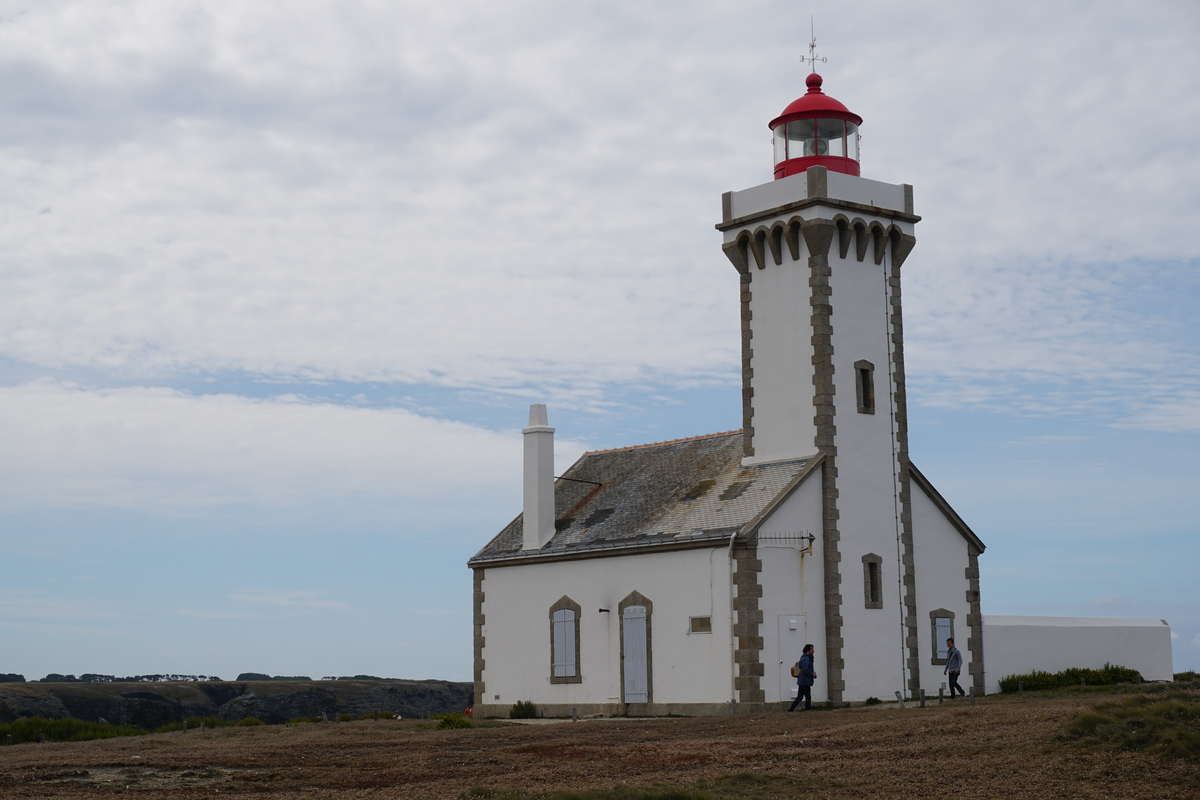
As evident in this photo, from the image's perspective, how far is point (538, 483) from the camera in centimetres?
2856

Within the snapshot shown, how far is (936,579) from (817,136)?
31.8ft

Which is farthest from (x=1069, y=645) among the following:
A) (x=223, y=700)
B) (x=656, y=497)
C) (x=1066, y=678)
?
(x=223, y=700)

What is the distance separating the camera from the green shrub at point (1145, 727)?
12.2m

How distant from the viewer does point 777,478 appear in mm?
25016

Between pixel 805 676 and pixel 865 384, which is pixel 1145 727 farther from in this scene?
pixel 865 384

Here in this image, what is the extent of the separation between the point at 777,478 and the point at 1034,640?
7.35 meters

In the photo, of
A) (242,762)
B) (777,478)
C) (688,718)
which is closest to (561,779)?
(242,762)

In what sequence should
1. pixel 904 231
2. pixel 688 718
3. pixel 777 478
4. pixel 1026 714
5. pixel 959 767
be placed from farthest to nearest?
pixel 904 231
pixel 777 478
pixel 688 718
pixel 1026 714
pixel 959 767

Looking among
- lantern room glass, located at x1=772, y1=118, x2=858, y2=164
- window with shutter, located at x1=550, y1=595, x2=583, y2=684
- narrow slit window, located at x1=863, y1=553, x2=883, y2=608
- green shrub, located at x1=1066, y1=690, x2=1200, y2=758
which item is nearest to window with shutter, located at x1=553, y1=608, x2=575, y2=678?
window with shutter, located at x1=550, y1=595, x2=583, y2=684

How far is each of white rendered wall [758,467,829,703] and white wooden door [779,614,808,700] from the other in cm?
3

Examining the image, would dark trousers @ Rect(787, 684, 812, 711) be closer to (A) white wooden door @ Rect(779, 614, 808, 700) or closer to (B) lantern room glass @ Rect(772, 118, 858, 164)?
(A) white wooden door @ Rect(779, 614, 808, 700)

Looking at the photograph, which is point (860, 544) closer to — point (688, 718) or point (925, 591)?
point (925, 591)

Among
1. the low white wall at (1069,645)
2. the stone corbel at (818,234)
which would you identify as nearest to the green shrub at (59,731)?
the stone corbel at (818,234)

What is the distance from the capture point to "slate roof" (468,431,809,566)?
24.8m
